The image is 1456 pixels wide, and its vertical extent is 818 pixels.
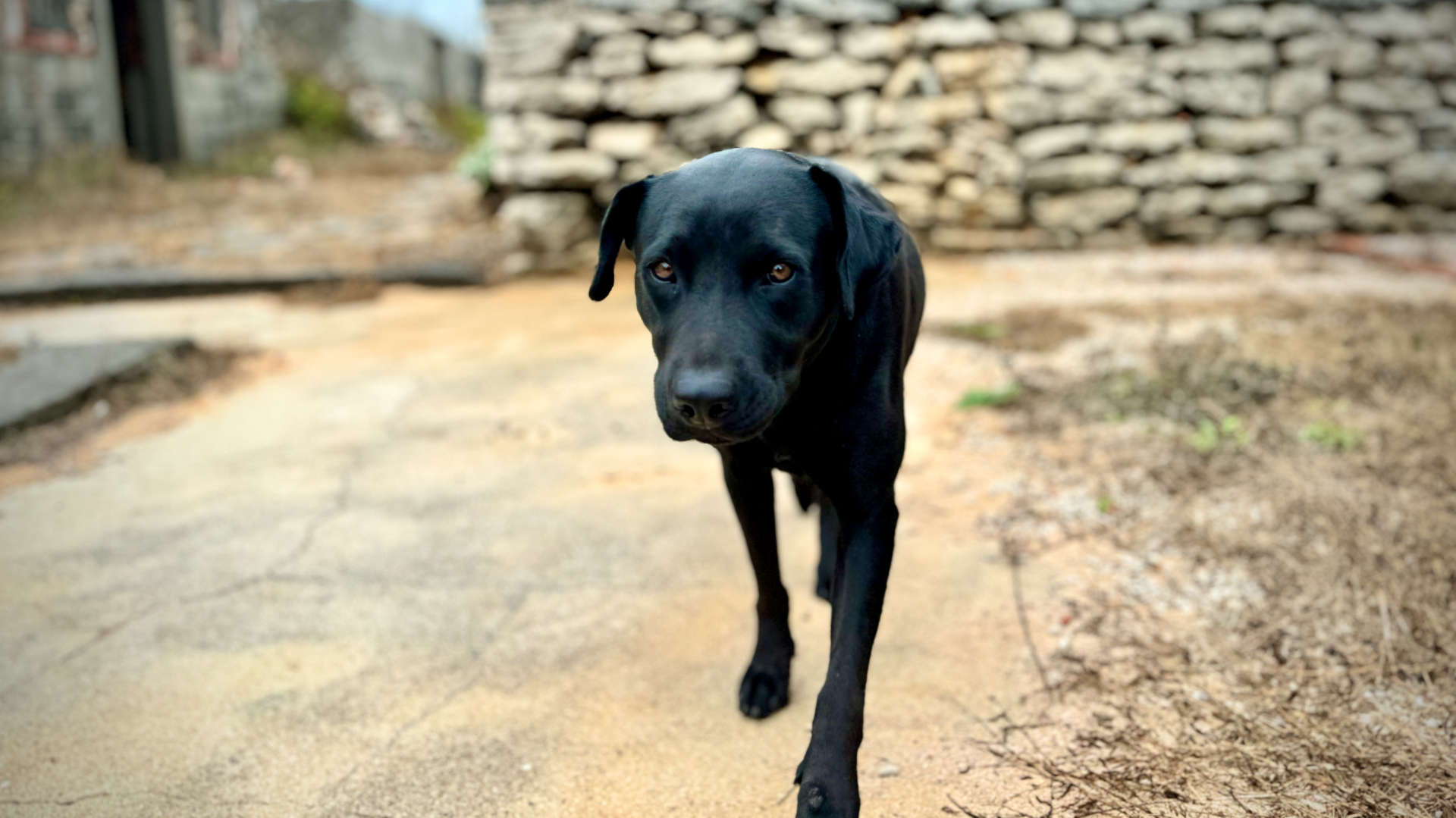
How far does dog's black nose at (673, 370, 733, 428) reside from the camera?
1.70 metres

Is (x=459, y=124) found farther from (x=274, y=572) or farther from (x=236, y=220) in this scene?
(x=274, y=572)

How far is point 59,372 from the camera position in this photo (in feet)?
15.9

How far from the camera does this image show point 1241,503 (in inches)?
128

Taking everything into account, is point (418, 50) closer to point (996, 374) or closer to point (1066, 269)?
point (1066, 269)

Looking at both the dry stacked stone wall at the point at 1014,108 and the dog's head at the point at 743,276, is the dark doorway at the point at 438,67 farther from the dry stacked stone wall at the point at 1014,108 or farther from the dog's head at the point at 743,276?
the dog's head at the point at 743,276

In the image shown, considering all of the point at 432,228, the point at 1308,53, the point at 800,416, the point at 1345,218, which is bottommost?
the point at 432,228

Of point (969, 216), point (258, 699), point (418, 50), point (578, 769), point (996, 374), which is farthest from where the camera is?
point (418, 50)

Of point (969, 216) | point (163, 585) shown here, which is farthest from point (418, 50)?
point (163, 585)

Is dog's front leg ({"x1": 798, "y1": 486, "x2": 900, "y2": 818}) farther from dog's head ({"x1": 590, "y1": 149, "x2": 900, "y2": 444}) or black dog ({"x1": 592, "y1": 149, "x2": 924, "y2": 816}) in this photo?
dog's head ({"x1": 590, "y1": 149, "x2": 900, "y2": 444})

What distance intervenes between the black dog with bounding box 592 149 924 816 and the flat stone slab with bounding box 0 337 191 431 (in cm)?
350

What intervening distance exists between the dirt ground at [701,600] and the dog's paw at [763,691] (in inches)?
1.4

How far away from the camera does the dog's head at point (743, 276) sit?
1.75 m

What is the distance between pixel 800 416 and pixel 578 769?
2.90ft

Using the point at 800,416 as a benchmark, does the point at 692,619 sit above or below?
below
